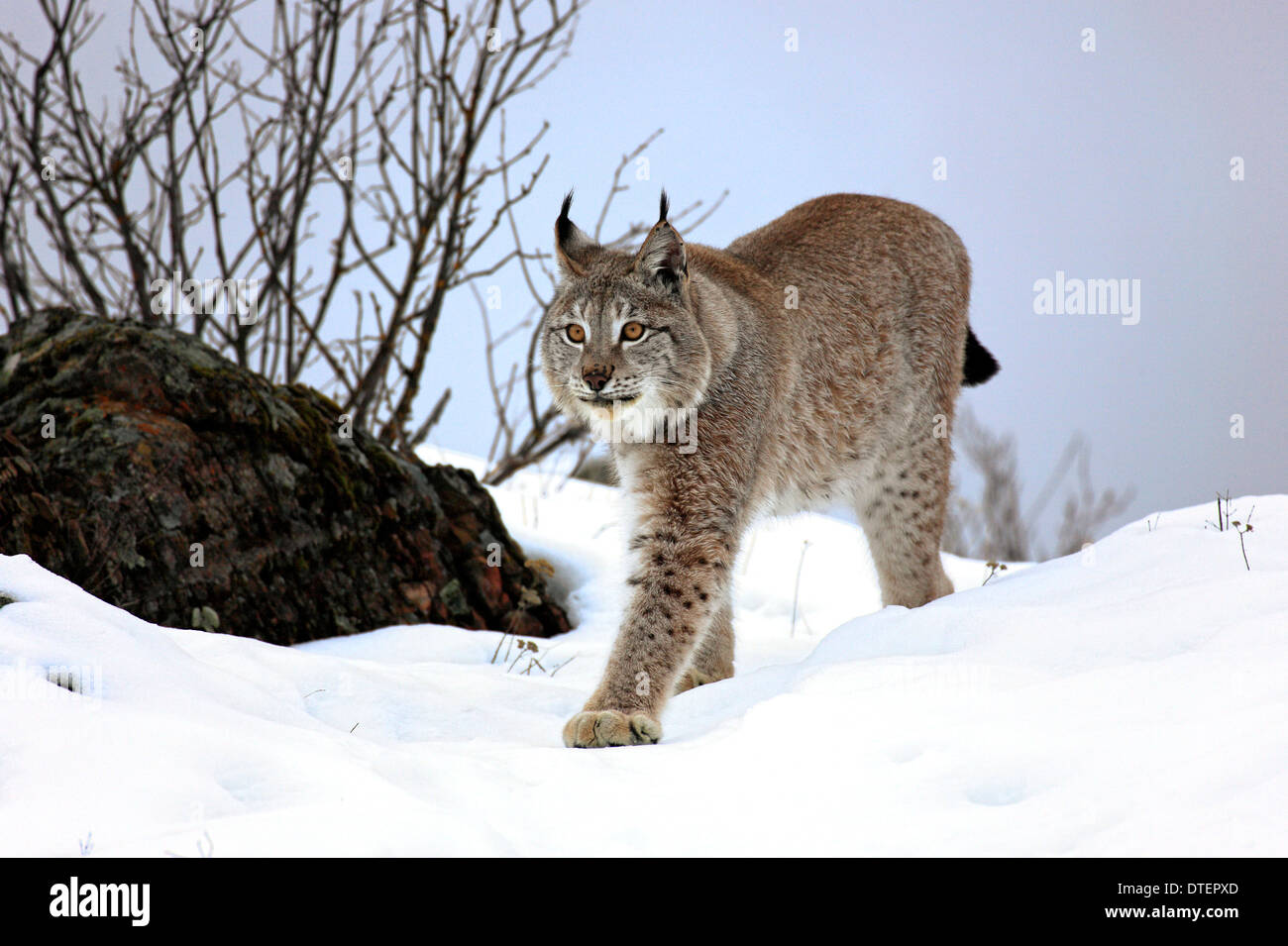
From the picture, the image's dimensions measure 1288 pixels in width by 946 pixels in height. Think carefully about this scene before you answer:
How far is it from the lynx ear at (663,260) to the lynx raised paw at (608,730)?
158 cm

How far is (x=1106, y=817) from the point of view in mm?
1992

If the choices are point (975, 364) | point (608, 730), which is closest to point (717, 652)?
point (608, 730)

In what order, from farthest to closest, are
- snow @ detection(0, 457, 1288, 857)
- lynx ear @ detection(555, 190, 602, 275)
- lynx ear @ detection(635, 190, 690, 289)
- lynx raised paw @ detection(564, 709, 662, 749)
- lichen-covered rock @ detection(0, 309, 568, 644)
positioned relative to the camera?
lynx ear @ detection(555, 190, 602, 275)
lichen-covered rock @ detection(0, 309, 568, 644)
lynx ear @ detection(635, 190, 690, 289)
lynx raised paw @ detection(564, 709, 662, 749)
snow @ detection(0, 457, 1288, 857)

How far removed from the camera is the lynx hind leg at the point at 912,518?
5.02 metres

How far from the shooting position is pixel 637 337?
12.8ft

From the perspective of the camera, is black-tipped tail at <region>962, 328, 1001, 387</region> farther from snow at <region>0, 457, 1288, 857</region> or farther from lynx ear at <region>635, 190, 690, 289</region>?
lynx ear at <region>635, 190, 690, 289</region>

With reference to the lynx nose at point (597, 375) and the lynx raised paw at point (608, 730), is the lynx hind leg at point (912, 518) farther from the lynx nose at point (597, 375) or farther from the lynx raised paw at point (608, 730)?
the lynx raised paw at point (608, 730)

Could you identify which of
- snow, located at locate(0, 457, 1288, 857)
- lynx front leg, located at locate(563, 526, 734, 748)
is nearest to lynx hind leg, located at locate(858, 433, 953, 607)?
snow, located at locate(0, 457, 1288, 857)

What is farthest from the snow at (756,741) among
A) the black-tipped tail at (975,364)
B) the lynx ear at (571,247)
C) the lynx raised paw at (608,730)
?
the black-tipped tail at (975,364)

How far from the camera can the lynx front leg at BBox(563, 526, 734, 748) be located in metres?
3.16

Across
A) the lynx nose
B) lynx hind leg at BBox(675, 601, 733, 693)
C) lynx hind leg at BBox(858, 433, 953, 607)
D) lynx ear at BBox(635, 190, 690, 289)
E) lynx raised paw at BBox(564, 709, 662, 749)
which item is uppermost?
lynx ear at BBox(635, 190, 690, 289)

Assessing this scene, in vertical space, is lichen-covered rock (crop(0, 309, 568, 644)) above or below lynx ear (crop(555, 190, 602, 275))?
below

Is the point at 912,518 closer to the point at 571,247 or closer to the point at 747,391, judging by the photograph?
the point at 747,391

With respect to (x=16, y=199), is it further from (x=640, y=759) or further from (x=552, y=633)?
(x=640, y=759)
